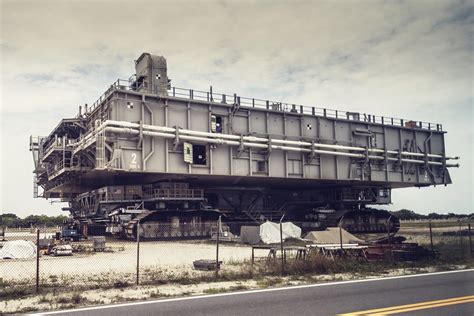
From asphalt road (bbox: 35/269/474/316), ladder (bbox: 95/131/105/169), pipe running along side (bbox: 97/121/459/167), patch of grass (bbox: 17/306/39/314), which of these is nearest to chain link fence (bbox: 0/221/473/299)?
patch of grass (bbox: 17/306/39/314)

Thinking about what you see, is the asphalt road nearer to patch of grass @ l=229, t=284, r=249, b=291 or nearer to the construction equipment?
patch of grass @ l=229, t=284, r=249, b=291

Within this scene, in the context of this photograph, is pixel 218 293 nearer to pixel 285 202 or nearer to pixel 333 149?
pixel 333 149

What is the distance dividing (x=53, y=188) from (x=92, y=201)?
8.87 metres

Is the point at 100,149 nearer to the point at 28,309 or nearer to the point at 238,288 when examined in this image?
→ the point at 238,288

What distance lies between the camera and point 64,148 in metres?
44.8

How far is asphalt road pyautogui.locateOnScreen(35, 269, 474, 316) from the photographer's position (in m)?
9.75

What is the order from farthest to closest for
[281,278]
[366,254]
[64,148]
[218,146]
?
[64,148]
[218,146]
[366,254]
[281,278]

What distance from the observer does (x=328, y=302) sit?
10.7 m

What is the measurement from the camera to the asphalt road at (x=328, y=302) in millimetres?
9750

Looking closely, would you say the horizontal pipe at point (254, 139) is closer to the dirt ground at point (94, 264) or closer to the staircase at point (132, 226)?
the staircase at point (132, 226)

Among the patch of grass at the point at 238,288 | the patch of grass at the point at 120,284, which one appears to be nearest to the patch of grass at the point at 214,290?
the patch of grass at the point at 238,288

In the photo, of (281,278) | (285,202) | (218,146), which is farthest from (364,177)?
(281,278)

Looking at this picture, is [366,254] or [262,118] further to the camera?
[262,118]

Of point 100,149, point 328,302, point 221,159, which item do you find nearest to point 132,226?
point 100,149
